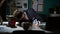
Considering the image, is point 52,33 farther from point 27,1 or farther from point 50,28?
point 27,1

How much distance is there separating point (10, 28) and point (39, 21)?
30 centimetres

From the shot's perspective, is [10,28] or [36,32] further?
[10,28]

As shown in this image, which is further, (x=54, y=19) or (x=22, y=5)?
(x=22, y=5)

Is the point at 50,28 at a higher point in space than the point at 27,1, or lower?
lower

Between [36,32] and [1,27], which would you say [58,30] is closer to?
[36,32]

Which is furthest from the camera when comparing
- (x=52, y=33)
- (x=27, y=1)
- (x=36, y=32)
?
(x=27, y=1)

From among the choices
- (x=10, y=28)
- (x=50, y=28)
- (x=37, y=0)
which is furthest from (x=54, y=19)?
(x=10, y=28)

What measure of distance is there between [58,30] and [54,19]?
12 centimetres

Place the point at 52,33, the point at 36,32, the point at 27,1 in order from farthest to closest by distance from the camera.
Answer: the point at 27,1
the point at 52,33
the point at 36,32

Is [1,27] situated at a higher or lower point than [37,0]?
lower

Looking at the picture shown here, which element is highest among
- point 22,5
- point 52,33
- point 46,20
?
point 22,5

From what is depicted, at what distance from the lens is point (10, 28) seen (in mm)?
1547

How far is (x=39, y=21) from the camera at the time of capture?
162cm

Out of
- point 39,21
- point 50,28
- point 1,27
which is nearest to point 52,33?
point 50,28
